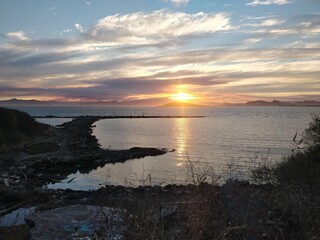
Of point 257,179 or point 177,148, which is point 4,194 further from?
point 177,148

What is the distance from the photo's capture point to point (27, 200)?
1562cm

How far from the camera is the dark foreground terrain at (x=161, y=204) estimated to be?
4.73 m

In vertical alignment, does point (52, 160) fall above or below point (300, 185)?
below

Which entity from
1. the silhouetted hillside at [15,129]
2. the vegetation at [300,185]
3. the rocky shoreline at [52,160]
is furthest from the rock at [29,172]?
the vegetation at [300,185]

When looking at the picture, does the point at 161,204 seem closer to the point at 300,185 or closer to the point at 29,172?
the point at 300,185

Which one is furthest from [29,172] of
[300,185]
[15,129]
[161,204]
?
[161,204]

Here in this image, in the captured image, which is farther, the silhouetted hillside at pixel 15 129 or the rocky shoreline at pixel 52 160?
the silhouetted hillside at pixel 15 129

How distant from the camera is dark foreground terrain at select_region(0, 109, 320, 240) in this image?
4.73 m

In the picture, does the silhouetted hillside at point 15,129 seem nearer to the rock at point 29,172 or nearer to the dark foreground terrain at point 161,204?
the dark foreground terrain at point 161,204

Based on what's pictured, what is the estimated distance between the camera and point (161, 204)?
6.57m

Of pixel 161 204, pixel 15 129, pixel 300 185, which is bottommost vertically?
pixel 15 129

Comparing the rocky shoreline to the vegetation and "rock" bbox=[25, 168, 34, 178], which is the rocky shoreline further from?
the vegetation

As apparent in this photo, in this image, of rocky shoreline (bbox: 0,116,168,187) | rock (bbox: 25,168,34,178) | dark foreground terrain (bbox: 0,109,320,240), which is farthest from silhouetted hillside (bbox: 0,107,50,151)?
rock (bbox: 25,168,34,178)

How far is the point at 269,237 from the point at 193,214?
120 cm
